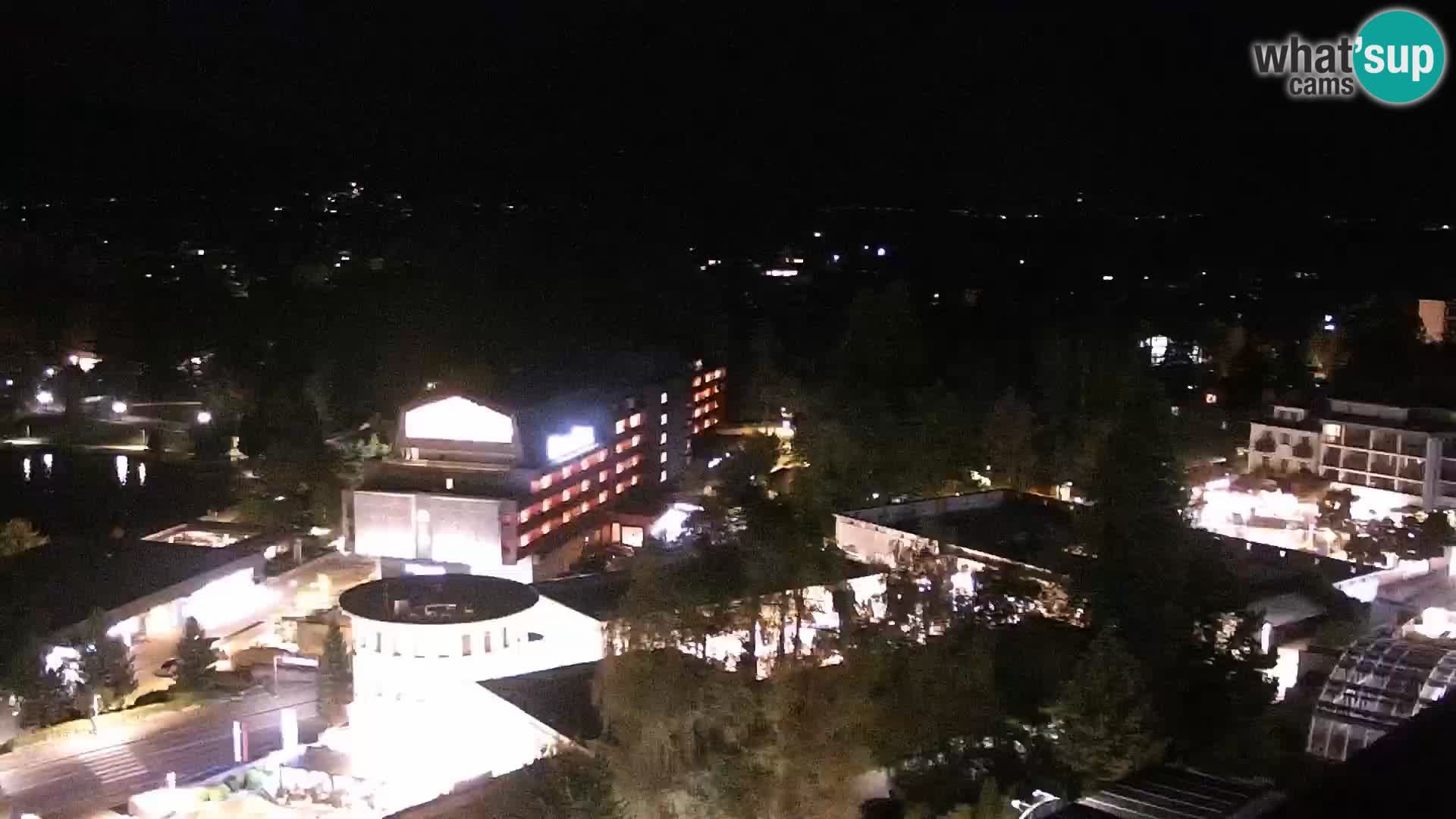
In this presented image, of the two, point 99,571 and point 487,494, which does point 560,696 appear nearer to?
point 487,494

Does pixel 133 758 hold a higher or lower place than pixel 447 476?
lower

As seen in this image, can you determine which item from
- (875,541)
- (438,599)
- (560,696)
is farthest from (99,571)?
(875,541)

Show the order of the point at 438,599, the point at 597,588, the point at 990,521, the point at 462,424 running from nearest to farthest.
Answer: the point at 438,599 < the point at 597,588 < the point at 990,521 < the point at 462,424

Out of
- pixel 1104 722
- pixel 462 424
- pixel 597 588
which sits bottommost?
pixel 597 588

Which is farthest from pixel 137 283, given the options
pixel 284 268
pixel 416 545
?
pixel 416 545

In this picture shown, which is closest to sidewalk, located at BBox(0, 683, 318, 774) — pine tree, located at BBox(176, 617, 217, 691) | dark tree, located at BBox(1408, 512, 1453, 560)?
pine tree, located at BBox(176, 617, 217, 691)

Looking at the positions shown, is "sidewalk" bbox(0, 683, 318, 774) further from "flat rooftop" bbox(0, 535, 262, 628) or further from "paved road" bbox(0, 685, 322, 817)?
"flat rooftop" bbox(0, 535, 262, 628)

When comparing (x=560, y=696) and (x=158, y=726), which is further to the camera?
(x=158, y=726)
